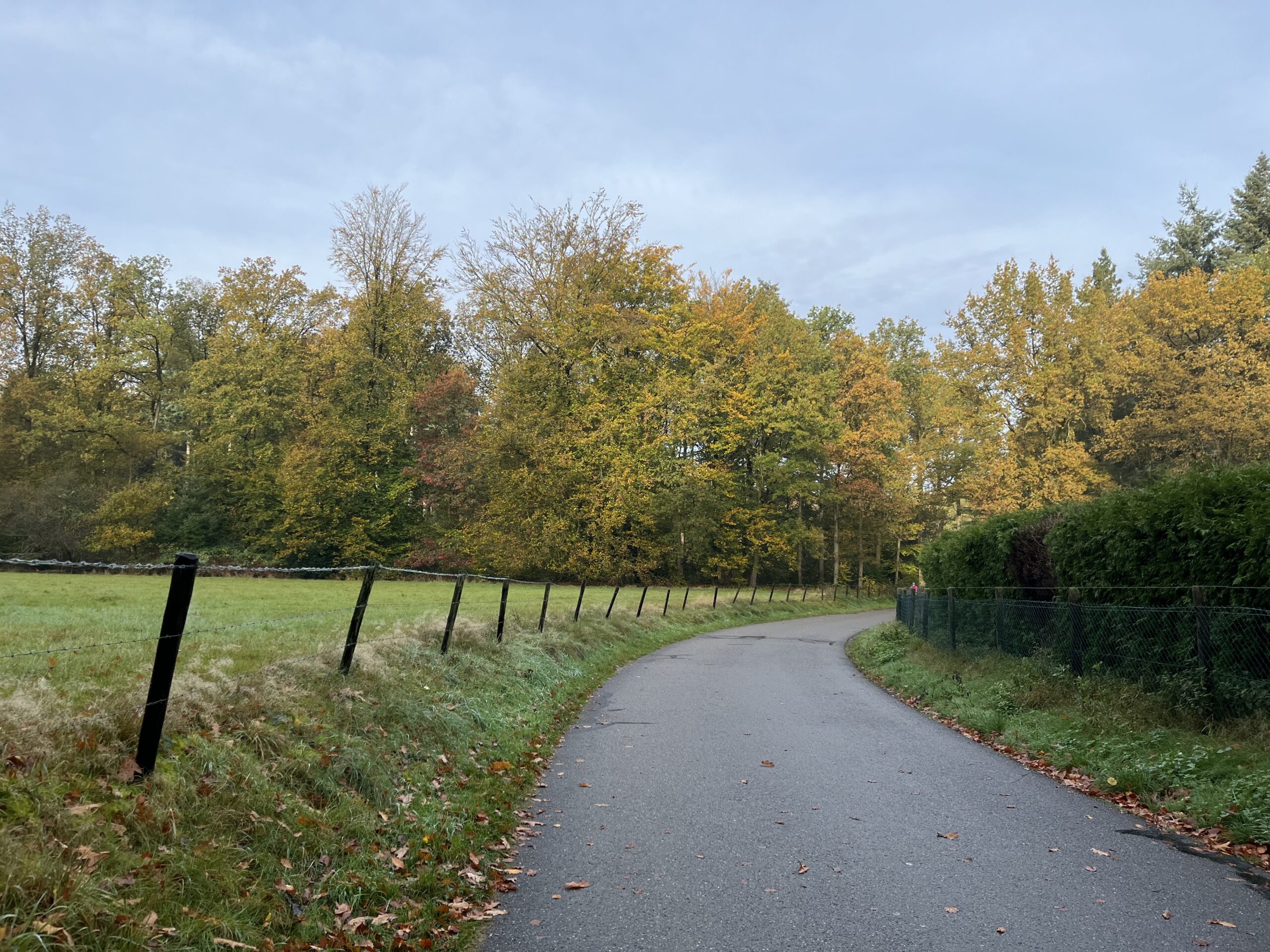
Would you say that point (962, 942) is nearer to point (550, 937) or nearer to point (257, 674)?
point (550, 937)

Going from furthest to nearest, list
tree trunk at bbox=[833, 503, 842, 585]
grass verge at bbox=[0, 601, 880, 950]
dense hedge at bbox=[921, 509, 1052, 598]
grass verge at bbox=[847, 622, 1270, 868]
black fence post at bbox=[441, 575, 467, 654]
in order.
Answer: tree trunk at bbox=[833, 503, 842, 585] < dense hedge at bbox=[921, 509, 1052, 598] < black fence post at bbox=[441, 575, 467, 654] < grass verge at bbox=[847, 622, 1270, 868] < grass verge at bbox=[0, 601, 880, 950]

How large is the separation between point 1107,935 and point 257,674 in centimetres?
617

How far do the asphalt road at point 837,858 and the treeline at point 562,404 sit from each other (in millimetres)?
27014

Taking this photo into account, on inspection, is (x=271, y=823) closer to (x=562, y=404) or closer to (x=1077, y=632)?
(x=1077, y=632)

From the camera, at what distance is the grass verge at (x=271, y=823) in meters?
3.19

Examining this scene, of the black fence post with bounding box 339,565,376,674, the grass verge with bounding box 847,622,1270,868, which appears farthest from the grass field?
the grass verge with bounding box 847,622,1270,868

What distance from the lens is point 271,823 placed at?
4316mm

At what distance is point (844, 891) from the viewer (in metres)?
4.30

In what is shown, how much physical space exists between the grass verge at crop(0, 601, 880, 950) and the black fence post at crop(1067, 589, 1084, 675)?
23.7ft

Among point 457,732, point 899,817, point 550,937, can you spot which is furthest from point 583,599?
point 550,937

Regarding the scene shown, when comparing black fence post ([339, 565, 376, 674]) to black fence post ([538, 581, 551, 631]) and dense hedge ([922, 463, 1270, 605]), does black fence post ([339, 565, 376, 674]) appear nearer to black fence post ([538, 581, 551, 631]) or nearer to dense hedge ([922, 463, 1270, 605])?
black fence post ([538, 581, 551, 631])

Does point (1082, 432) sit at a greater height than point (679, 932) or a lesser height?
greater

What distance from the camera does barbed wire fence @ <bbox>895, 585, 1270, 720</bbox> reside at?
6.98 metres

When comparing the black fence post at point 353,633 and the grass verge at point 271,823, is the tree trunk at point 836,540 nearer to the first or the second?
the grass verge at point 271,823
